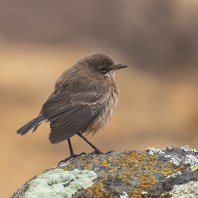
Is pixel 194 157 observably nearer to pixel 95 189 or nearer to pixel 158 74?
pixel 95 189

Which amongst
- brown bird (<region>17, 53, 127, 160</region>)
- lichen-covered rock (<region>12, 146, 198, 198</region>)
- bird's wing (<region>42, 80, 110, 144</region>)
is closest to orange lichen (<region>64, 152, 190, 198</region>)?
lichen-covered rock (<region>12, 146, 198, 198</region>)

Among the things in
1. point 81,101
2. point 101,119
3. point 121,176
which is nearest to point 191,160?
point 121,176

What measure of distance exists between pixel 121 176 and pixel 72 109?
7.76 ft

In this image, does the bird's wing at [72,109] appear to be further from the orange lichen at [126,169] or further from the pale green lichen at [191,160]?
the pale green lichen at [191,160]

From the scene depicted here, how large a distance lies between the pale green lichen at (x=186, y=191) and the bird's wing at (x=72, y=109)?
225 cm

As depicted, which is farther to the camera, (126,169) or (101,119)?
(101,119)

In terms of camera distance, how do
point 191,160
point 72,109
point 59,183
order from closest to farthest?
1. point 59,183
2. point 191,160
3. point 72,109

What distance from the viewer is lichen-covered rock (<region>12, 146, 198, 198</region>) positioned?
4.40m

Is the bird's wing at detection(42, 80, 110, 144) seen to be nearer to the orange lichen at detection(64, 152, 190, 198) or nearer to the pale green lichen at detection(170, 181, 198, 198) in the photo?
the orange lichen at detection(64, 152, 190, 198)

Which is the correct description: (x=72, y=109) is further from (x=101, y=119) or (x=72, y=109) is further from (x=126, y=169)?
(x=126, y=169)

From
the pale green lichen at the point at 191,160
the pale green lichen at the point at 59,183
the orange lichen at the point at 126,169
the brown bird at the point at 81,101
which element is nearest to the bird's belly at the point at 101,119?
the brown bird at the point at 81,101

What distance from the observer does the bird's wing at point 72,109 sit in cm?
642

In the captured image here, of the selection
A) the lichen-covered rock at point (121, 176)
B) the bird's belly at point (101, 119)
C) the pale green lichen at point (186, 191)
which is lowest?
the pale green lichen at point (186, 191)

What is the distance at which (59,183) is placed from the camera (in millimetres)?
4730
